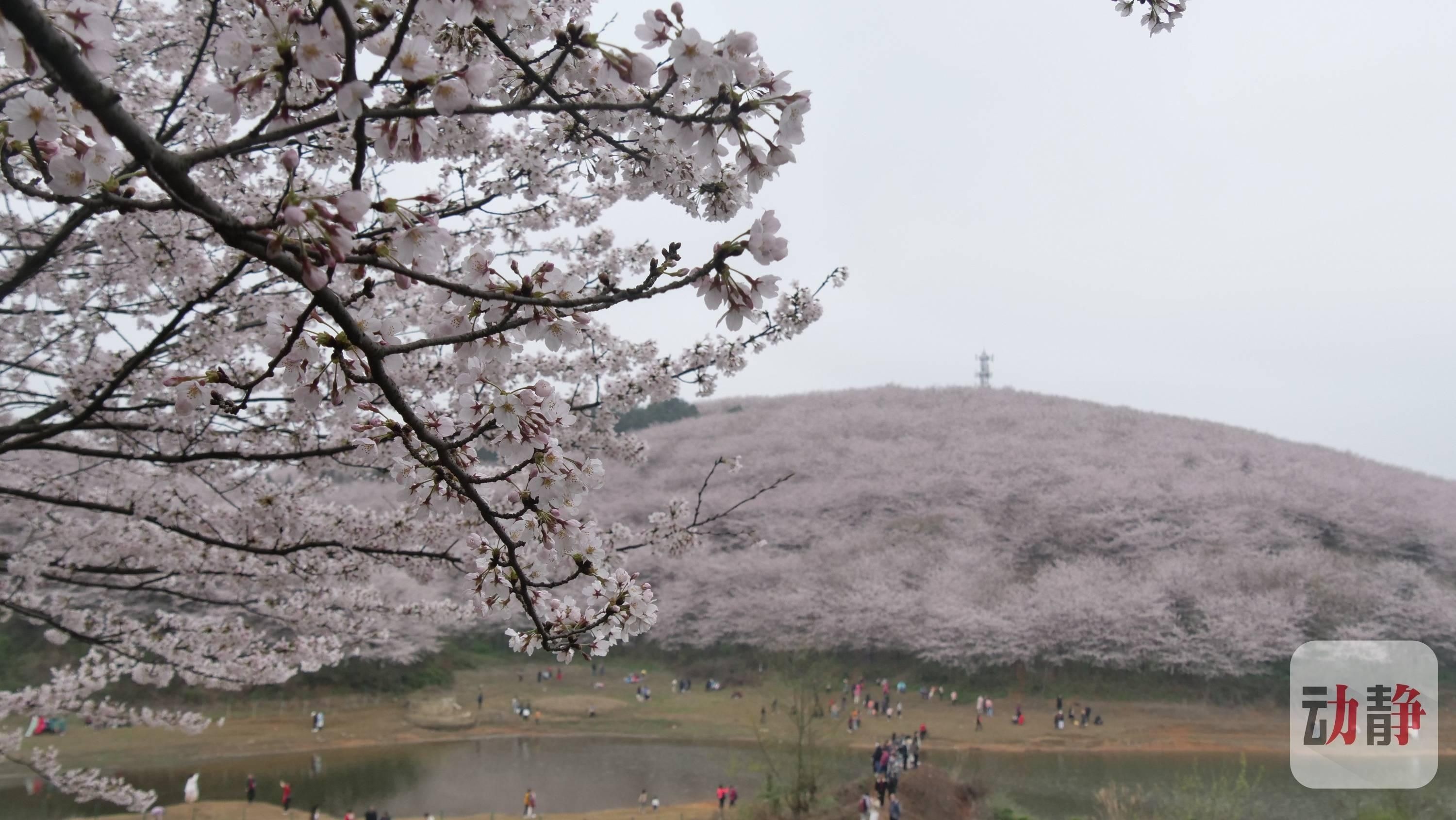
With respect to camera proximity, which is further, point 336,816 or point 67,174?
point 336,816

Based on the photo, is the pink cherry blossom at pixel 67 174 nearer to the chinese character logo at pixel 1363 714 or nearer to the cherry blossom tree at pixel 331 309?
the cherry blossom tree at pixel 331 309

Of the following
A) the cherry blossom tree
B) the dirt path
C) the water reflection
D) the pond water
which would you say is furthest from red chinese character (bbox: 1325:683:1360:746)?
the cherry blossom tree

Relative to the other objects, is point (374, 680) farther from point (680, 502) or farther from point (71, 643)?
point (680, 502)

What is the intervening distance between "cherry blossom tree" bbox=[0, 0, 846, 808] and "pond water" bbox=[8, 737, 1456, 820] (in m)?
7.43

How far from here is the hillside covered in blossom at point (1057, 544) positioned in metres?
19.9

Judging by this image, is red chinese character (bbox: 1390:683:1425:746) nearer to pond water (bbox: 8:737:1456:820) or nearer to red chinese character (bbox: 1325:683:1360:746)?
red chinese character (bbox: 1325:683:1360:746)

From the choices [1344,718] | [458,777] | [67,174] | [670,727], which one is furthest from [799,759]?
[67,174]

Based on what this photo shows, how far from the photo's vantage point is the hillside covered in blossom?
1992 cm

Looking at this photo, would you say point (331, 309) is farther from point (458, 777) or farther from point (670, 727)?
point (670, 727)

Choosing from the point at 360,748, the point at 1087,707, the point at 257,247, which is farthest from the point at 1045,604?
the point at 257,247

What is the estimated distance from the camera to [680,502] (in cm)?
537

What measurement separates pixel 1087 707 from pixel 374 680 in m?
16.6

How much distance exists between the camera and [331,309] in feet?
4.52

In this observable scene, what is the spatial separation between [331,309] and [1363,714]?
67.5 ft
